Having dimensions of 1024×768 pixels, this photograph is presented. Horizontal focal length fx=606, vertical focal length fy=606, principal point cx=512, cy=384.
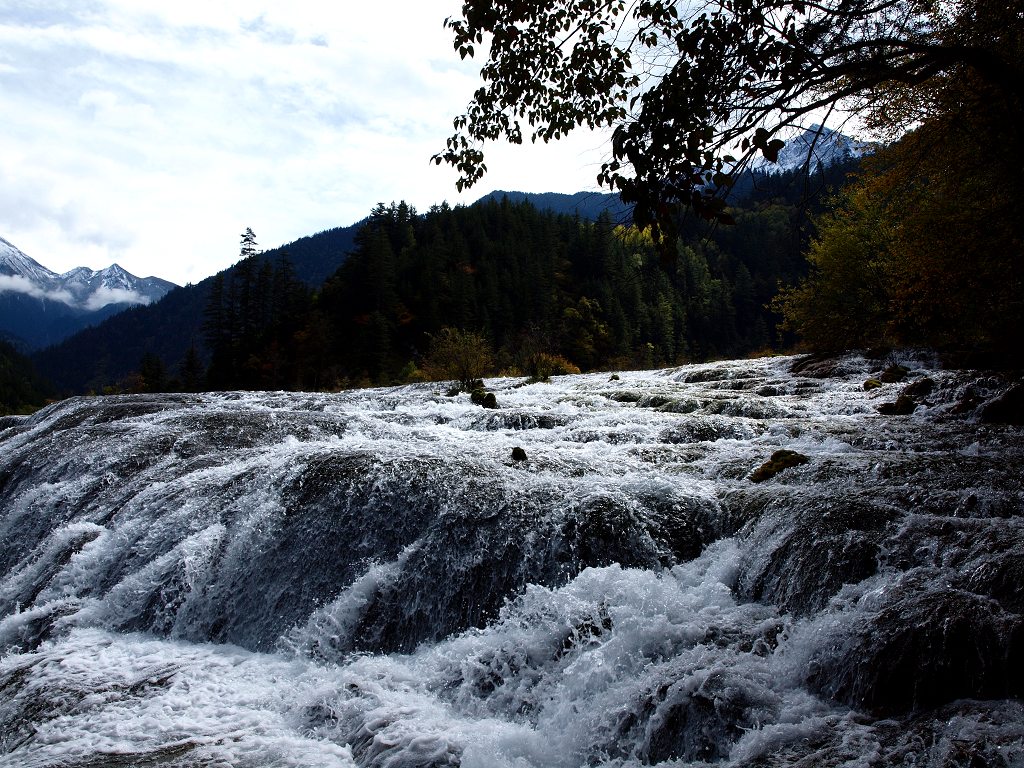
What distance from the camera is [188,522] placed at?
26.0 ft

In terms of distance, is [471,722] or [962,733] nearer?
[962,733]

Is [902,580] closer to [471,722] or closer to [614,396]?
[471,722]

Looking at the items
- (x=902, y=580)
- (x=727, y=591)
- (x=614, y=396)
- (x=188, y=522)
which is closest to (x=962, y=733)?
(x=902, y=580)

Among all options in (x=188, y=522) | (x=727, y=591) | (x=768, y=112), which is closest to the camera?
(x=768, y=112)

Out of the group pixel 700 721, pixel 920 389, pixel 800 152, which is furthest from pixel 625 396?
pixel 700 721

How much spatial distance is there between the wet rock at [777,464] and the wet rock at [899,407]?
15.7ft

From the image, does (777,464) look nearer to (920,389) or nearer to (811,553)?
(811,553)

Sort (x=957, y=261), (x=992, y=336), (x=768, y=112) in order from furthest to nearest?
(x=992, y=336), (x=957, y=261), (x=768, y=112)

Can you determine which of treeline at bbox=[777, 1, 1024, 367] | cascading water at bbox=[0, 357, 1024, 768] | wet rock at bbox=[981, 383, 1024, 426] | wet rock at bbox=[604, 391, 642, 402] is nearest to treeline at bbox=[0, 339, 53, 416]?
wet rock at bbox=[604, 391, 642, 402]

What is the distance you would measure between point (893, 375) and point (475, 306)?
47.7 m

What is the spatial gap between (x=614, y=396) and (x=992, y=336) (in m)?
8.50

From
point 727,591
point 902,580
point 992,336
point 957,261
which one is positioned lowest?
point 727,591

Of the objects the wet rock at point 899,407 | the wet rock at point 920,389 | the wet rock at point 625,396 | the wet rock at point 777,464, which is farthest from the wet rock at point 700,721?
the wet rock at point 625,396

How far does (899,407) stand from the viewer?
11023 millimetres
